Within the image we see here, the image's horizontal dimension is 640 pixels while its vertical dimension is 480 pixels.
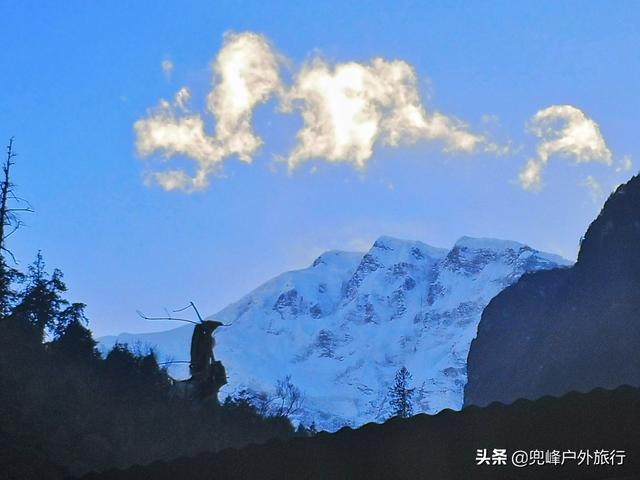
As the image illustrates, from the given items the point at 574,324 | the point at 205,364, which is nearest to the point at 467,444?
the point at 205,364

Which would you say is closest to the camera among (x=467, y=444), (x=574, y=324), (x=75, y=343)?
(x=467, y=444)

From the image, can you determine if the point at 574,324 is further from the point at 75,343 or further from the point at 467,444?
the point at 467,444

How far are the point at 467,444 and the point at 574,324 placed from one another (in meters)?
98.3

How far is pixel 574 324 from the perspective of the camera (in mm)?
102375

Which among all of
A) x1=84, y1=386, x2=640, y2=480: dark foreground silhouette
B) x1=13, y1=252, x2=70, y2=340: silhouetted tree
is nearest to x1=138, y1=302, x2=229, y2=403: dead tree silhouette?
x1=84, y1=386, x2=640, y2=480: dark foreground silhouette

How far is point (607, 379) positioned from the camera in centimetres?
8712

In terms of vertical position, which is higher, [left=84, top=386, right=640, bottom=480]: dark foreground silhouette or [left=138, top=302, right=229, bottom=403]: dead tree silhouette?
[left=138, top=302, right=229, bottom=403]: dead tree silhouette

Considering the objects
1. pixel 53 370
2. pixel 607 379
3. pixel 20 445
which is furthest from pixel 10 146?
pixel 607 379

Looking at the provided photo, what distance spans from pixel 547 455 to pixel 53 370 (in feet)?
129

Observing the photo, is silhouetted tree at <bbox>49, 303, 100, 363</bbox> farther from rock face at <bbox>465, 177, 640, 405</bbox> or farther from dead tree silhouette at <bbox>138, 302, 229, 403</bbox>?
rock face at <bbox>465, 177, 640, 405</bbox>

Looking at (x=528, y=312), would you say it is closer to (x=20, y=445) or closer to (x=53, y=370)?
(x=53, y=370)

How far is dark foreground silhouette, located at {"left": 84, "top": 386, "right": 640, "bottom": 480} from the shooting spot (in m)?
8.19

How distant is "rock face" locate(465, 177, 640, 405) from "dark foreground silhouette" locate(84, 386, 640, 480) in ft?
253

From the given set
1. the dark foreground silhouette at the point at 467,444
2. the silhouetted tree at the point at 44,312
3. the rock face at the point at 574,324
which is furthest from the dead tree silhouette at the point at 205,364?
the rock face at the point at 574,324
